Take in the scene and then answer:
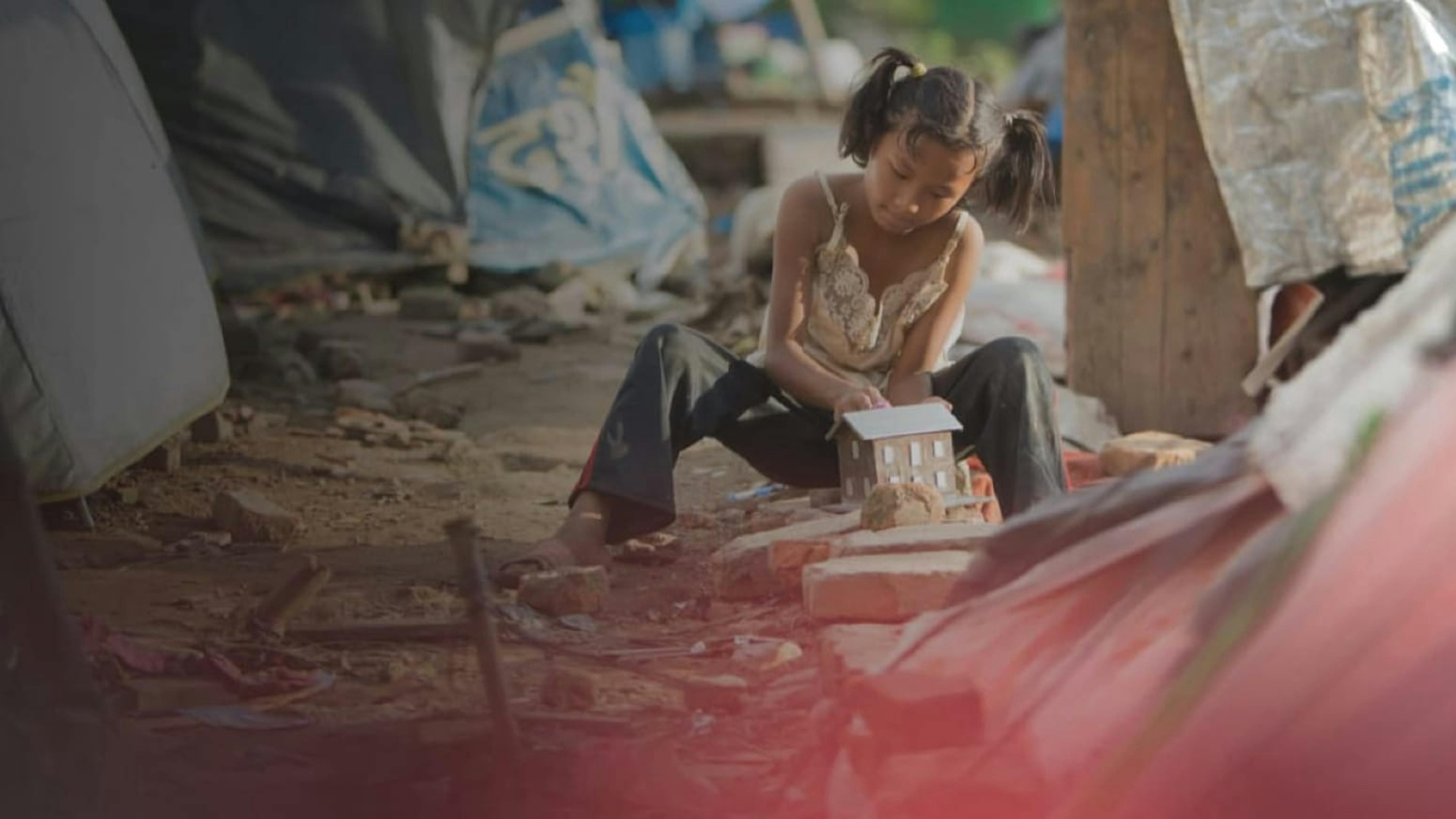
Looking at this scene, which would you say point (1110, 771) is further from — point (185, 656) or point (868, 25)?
point (868, 25)

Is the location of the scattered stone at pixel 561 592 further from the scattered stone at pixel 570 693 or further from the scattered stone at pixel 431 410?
the scattered stone at pixel 431 410

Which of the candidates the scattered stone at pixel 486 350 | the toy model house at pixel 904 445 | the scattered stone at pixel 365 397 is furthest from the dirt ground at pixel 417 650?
the scattered stone at pixel 486 350

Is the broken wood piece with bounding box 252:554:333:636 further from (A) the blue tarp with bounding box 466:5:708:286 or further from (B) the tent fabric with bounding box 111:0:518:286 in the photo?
(A) the blue tarp with bounding box 466:5:708:286

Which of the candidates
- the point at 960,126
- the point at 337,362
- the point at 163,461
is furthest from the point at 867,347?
the point at 337,362

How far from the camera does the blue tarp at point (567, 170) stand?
8320mm

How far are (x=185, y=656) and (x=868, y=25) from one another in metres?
14.0

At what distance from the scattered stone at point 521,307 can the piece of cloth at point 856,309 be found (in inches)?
143

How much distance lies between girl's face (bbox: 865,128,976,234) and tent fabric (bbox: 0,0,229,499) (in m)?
1.82

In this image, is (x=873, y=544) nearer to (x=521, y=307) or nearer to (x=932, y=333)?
(x=932, y=333)

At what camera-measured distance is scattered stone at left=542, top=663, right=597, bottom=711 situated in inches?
111

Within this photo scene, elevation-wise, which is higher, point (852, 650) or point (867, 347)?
point (867, 347)

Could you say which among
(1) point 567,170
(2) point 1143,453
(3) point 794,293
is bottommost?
(2) point 1143,453

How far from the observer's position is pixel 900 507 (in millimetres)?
3420

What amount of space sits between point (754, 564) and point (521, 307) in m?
4.29
